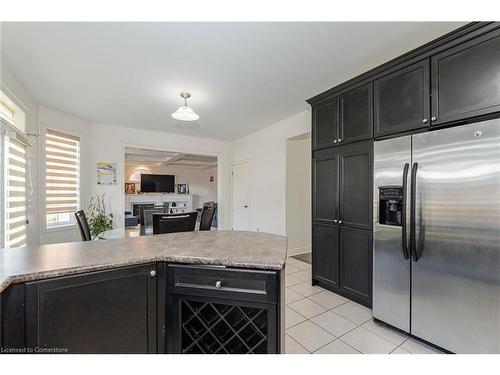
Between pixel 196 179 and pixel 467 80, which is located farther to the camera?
pixel 196 179

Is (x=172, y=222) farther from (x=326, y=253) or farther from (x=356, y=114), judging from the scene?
(x=356, y=114)

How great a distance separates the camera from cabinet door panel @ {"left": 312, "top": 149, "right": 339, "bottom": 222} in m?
2.63

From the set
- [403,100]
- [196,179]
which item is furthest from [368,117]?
[196,179]

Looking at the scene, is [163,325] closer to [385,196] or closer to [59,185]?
[385,196]

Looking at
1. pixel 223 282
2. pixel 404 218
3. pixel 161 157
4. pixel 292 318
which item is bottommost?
pixel 292 318

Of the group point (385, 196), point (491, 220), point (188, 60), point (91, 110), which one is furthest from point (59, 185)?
point (491, 220)

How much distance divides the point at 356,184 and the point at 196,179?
8366mm

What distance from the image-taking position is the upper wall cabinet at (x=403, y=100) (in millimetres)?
1841

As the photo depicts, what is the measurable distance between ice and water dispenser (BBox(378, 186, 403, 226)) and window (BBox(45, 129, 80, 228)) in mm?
4384

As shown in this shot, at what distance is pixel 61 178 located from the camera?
3.61 m

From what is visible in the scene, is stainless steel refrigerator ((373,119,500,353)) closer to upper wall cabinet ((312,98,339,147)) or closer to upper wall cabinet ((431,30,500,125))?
upper wall cabinet ((431,30,500,125))

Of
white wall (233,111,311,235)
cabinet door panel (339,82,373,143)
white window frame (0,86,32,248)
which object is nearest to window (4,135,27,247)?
white window frame (0,86,32,248)

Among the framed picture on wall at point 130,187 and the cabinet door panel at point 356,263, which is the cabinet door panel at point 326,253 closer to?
the cabinet door panel at point 356,263
